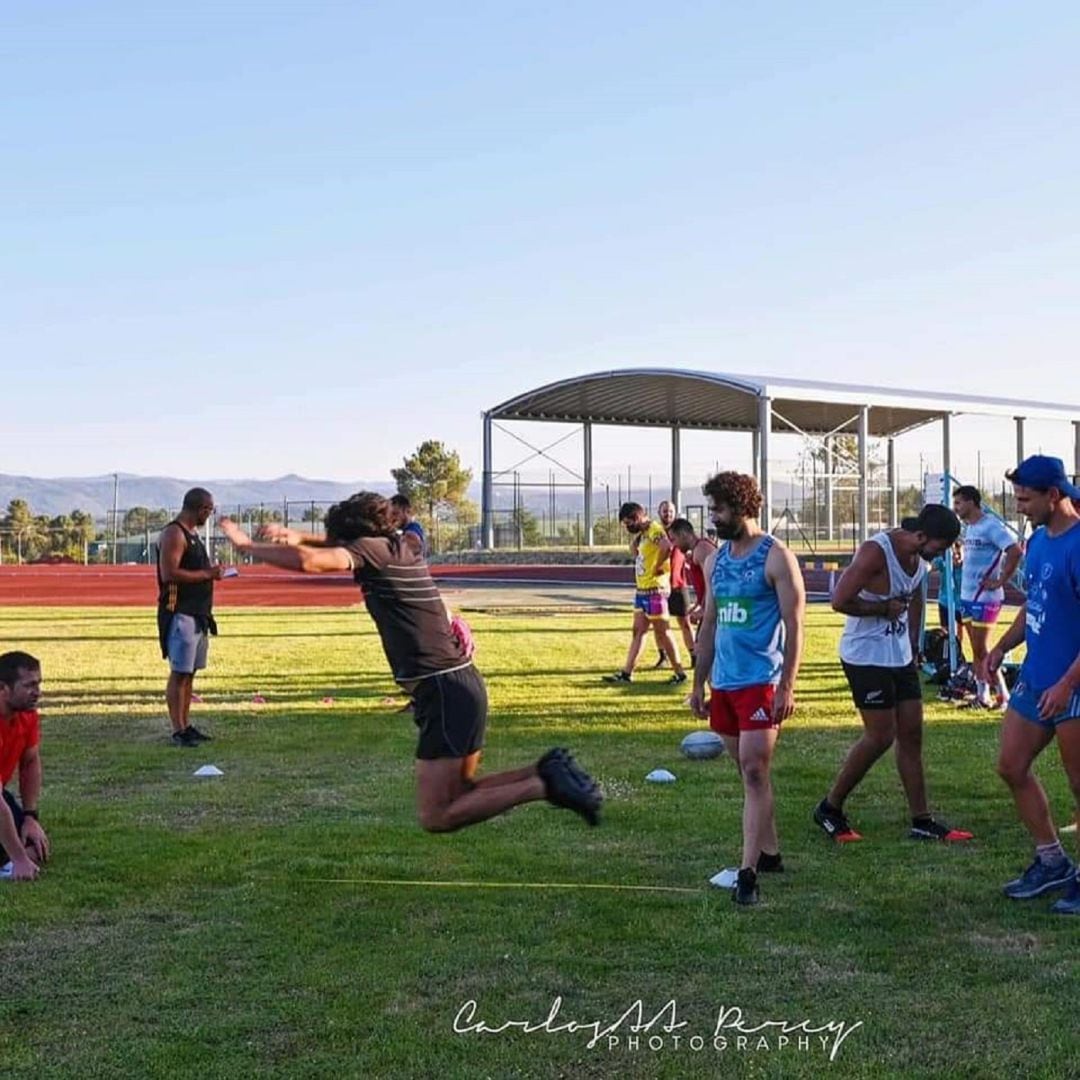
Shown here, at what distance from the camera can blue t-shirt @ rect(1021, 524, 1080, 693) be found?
18.9ft

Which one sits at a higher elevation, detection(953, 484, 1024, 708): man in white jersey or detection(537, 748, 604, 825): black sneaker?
detection(953, 484, 1024, 708): man in white jersey

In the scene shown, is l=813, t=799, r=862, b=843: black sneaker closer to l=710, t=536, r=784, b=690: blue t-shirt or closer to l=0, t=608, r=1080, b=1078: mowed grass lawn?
l=0, t=608, r=1080, b=1078: mowed grass lawn

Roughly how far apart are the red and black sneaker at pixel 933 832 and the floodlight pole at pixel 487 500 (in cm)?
4211

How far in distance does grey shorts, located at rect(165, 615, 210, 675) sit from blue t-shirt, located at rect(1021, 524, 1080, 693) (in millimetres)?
6841

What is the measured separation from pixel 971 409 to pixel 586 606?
67.6ft

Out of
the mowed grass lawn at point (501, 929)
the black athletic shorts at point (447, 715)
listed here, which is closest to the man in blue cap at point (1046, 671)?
the mowed grass lawn at point (501, 929)

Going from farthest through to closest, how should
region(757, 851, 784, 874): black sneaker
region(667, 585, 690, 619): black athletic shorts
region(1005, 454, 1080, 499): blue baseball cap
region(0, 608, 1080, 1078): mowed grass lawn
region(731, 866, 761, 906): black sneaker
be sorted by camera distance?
region(667, 585, 690, 619): black athletic shorts → region(757, 851, 784, 874): black sneaker → region(731, 866, 761, 906): black sneaker → region(1005, 454, 1080, 499): blue baseball cap → region(0, 608, 1080, 1078): mowed grass lawn

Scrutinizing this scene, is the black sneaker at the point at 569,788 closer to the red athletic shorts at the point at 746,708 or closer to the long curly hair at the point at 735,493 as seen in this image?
the red athletic shorts at the point at 746,708

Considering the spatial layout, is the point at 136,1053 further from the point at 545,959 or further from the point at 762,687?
the point at 762,687

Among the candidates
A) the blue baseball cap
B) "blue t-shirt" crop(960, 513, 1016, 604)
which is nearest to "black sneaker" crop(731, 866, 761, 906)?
the blue baseball cap

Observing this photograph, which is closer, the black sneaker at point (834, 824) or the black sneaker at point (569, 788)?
the black sneaker at point (569, 788)

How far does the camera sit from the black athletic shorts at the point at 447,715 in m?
5.75

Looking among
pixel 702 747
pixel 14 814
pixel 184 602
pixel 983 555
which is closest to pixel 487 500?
pixel 983 555

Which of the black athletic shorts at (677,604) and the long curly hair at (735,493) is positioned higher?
the long curly hair at (735,493)
